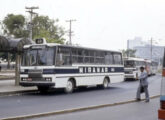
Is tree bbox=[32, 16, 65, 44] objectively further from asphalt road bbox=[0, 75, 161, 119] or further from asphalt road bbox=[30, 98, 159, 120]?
asphalt road bbox=[30, 98, 159, 120]

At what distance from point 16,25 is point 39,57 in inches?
1816

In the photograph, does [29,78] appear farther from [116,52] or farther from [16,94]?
[116,52]

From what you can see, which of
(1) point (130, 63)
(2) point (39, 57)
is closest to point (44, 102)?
(2) point (39, 57)

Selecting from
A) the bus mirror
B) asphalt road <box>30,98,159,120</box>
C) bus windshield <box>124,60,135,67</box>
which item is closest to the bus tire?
the bus mirror

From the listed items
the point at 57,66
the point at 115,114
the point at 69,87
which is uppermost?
the point at 57,66

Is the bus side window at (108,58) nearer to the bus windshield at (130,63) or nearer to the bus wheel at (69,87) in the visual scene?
the bus wheel at (69,87)

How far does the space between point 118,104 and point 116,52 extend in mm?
12917

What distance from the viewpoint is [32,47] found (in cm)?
2142

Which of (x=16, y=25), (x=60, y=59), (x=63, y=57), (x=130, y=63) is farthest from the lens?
(x=16, y=25)

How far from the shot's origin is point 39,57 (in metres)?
21.0

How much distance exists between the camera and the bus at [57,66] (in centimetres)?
2045

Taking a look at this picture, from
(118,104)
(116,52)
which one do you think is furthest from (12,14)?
(118,104)

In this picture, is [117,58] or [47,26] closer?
[117,58]

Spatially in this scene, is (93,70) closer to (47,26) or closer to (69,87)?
(69,87)
